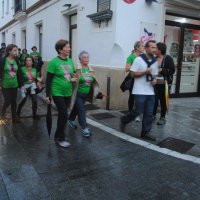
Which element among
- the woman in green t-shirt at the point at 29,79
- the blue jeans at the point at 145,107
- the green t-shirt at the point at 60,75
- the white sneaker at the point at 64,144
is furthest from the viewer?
the woman in green t-shirt at the point at 29,79

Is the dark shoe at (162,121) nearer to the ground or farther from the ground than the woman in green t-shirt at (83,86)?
nearer to the ground

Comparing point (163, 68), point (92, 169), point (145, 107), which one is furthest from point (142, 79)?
point (92, 169)

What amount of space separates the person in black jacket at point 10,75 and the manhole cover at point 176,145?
127 inches

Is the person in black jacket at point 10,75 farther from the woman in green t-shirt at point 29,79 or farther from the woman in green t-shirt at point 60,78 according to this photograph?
the woman in green t-shirt at point 60,78

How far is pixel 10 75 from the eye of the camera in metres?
6.23

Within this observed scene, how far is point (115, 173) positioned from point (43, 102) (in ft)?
18.3

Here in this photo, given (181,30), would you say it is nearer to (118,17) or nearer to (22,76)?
(118,17)

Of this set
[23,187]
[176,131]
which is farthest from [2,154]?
[176,131]

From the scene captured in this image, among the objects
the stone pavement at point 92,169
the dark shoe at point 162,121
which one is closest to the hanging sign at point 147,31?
the dark shoe at point 162,121

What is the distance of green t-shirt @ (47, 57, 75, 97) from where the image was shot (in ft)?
15.4

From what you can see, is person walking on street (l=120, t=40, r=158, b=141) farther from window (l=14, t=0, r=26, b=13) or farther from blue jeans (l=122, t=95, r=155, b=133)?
window (l=14, t=0, r=26, b=13)

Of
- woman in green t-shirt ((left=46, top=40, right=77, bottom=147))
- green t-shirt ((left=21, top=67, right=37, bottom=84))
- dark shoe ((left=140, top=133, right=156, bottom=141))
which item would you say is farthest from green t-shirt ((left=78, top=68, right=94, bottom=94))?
green t-shirt ((left=21, top=67, right=37, bottom=84))

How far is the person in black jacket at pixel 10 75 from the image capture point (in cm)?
616

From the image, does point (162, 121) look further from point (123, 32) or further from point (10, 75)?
point (10, 75)
